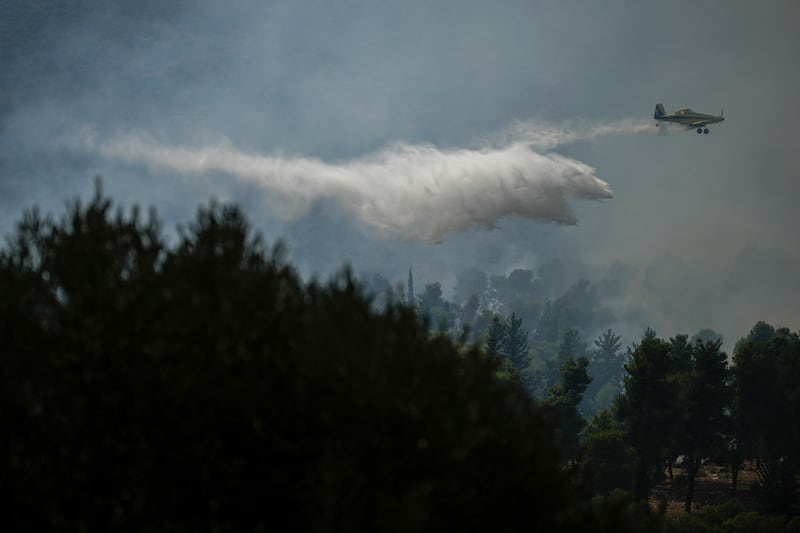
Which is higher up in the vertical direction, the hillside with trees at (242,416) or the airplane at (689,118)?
the airplane at (689,118)

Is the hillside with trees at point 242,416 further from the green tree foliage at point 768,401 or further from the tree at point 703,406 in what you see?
the green tree foliage at point 768,401

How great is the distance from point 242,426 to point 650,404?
81.5m

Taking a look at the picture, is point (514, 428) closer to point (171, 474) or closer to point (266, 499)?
point (266, 499)

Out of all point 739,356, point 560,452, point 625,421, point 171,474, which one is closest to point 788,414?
point 739,356

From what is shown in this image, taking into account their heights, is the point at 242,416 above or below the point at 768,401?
below

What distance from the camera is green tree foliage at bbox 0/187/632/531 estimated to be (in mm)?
14273

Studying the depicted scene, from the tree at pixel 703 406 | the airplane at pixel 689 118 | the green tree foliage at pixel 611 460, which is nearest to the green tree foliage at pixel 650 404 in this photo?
the tree at pixel 703 406

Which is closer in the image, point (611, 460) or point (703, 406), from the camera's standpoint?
point (611, 460)

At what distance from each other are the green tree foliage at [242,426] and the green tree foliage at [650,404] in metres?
76.7

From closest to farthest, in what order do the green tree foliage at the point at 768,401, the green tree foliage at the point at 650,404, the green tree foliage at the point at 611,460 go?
1. the green tree foliage at the point at 611,460
2. the green tree foliage at the point at 650,404
3. the green tree foliage at the point at 768,401

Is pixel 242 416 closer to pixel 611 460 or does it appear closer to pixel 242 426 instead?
pixel 242 426

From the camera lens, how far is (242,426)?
14812 mm

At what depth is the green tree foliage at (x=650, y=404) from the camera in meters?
87.2

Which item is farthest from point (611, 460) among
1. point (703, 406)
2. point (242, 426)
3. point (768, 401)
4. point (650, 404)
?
point (242, 426)
